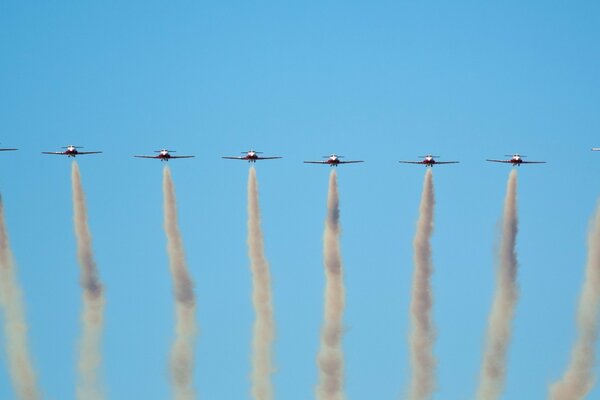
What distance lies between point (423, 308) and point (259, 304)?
13.8 metres

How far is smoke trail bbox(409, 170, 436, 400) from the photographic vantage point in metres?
154

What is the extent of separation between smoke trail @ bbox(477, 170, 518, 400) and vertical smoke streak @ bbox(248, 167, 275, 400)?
18.0 m

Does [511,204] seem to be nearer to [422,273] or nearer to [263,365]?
[422,273]

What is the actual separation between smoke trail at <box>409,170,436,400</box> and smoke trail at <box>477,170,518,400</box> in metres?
4.64

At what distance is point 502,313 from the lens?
15450cm

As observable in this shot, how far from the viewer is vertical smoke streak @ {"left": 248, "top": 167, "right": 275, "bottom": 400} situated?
155750mm

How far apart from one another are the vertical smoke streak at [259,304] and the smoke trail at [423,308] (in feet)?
39.2

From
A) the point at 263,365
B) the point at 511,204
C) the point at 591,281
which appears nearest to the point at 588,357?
the point at 591,281

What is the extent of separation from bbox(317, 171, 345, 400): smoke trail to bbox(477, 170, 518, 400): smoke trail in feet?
39.6

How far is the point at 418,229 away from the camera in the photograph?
160125 millimetres

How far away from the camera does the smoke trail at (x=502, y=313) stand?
152 meters

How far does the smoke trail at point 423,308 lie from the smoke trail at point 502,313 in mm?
4642

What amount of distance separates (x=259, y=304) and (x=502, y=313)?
66.8 ft

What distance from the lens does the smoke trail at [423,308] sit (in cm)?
15425
